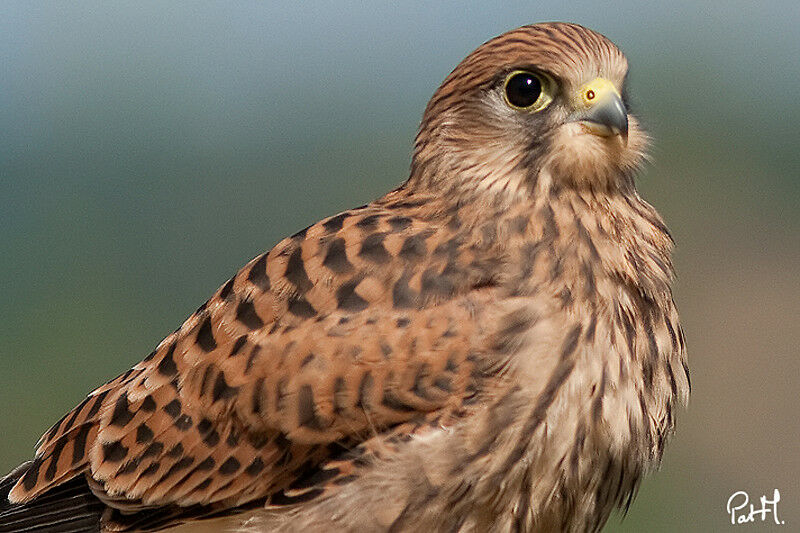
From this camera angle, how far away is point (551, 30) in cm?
317

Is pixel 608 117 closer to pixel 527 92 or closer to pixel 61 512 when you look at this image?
pixel 527 92

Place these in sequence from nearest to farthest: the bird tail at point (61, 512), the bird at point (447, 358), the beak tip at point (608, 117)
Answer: the bird at point (447, 358), the beak tip at point (608, 117), the bird tail at point (61, 512)

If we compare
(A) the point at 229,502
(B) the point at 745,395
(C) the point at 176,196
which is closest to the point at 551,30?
(A) the point at 229,502

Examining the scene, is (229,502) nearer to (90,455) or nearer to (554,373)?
(90,455)

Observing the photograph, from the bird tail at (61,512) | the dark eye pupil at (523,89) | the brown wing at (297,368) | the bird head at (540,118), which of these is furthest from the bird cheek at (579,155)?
the bird tail at (61,512)

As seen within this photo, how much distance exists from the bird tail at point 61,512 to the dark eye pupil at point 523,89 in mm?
1454

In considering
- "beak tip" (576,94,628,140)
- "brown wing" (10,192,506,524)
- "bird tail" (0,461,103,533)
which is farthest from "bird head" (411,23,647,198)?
"bird tail" (0,461,103,533)

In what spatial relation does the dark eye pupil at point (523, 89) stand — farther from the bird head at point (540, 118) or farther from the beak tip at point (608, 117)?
the beak tip at point (608, 117)

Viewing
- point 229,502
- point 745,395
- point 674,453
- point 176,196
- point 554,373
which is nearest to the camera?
point 554,373

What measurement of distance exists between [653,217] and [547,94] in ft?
1.42

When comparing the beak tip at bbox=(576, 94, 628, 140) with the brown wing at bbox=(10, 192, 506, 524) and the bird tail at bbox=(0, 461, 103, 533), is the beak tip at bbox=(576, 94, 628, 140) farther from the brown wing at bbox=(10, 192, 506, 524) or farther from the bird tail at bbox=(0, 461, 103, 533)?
the bird tail at bbox=(0, 461, 103, 533)

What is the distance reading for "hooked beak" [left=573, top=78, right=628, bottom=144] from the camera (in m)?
3.06

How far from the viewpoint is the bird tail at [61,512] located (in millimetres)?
3248

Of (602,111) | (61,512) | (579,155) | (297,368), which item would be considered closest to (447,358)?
(297,368)
